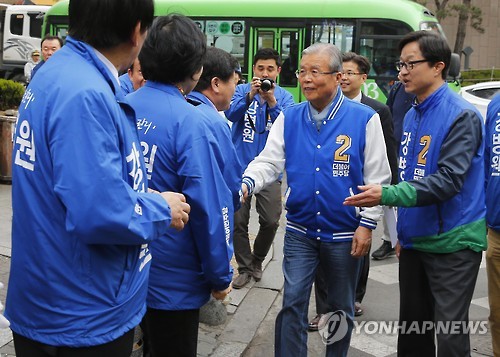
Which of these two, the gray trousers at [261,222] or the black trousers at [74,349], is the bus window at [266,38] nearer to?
the gray trousers at [261,222]

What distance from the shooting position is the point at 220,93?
127 inches

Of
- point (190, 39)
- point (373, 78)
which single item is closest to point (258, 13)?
point (373, 78)

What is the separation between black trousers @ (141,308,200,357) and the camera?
2736mm

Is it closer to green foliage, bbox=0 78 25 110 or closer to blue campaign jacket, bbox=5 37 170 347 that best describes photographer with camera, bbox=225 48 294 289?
blue campaign jacket, bbox=5 37 170 347

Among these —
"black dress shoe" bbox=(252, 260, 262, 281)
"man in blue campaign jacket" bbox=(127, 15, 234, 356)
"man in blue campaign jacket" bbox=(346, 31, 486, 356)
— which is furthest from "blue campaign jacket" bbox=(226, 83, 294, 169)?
"man in blue campaign jacket" bbox=(127, 15, 234, 356)

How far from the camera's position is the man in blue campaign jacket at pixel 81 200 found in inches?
70.7

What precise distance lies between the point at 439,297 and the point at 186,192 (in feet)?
5.32

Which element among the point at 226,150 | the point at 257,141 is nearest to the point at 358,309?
the point at 257,141

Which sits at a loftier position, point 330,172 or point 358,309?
point 330,172

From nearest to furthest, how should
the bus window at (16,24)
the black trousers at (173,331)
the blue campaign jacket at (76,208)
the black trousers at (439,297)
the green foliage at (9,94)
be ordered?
the blue campaign jacket at (76,208) → the black trousers at (173,331) → the black trousers at (439,297) → the green foliage at (9,94) → the bus window at (16,24)

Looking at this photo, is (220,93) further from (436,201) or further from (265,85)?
(265,85)

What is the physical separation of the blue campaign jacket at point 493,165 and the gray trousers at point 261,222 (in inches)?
82.7

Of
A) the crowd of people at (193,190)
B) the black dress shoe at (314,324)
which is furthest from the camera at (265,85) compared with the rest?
the black dress shoe at (314,324)

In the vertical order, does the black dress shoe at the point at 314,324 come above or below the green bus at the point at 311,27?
below
